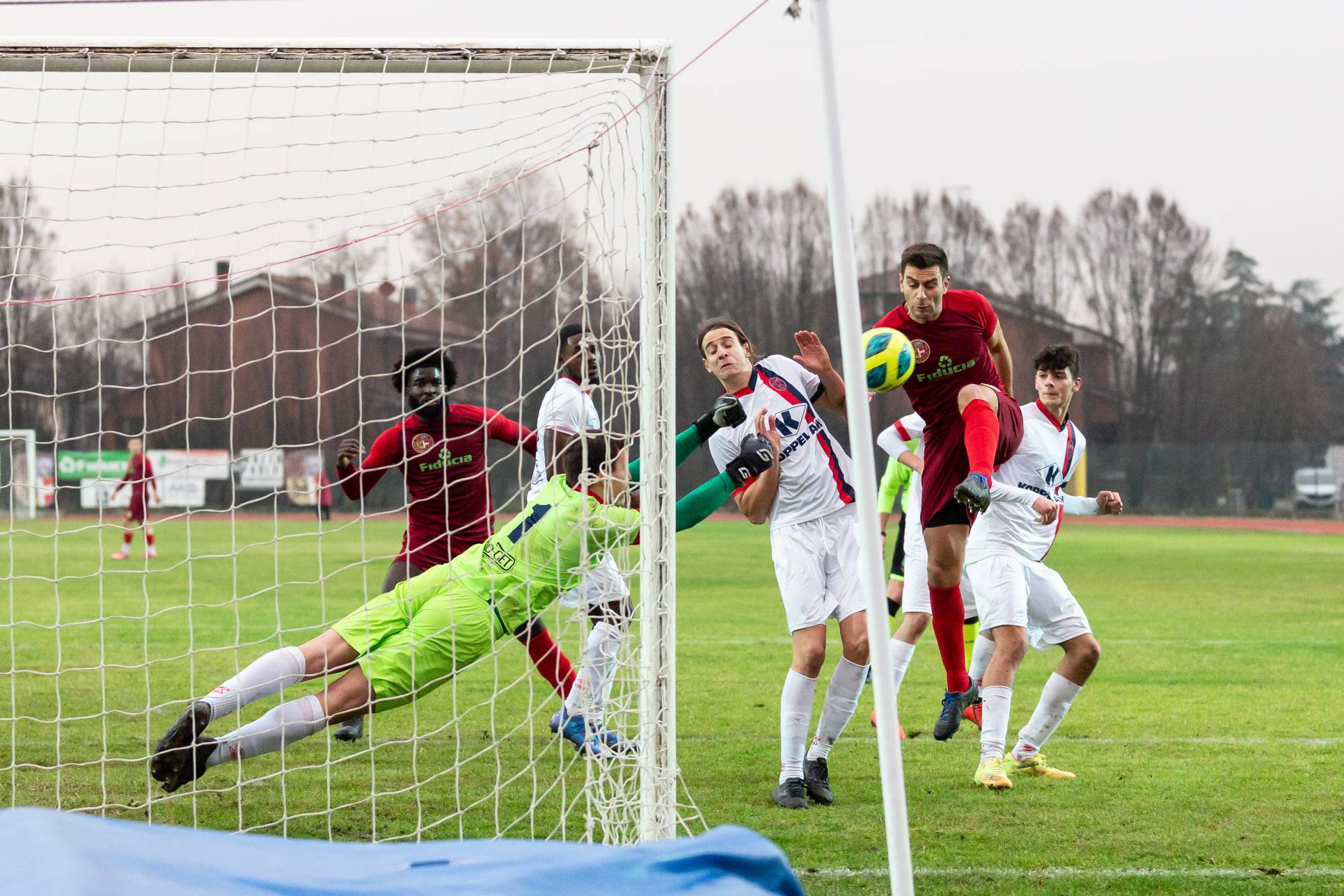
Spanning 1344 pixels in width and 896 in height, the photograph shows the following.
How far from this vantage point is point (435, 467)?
659cm

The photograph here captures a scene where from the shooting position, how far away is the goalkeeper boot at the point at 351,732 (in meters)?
6.34

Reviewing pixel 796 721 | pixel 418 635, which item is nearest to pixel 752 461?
pixel 796 721

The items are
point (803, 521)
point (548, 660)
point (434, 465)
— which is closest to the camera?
point (803, 521)

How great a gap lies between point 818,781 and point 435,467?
8.64ft

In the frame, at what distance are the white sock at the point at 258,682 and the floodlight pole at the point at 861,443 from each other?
2.58 m

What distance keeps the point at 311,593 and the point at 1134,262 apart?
43267 millimetres

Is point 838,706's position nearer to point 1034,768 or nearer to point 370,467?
point 1034,768

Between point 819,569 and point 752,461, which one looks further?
point 819,569

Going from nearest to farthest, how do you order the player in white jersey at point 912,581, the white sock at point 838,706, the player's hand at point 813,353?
the player's hand at point 813,353 < the white sock at point 838,706 < the player in white jersey at point 912,581

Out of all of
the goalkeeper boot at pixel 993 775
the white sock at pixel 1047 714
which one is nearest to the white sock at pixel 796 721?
the goalkeeper boot at pixel 993 775

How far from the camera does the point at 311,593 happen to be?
1413 centimetres

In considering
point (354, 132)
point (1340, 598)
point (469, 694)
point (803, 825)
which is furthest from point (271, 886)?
point (1340, 598)

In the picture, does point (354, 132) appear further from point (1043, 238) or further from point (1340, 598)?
point (1043, 238)

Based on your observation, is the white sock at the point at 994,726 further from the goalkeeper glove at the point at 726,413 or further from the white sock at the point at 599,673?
the goalkeeper glove at the point at 726,413
